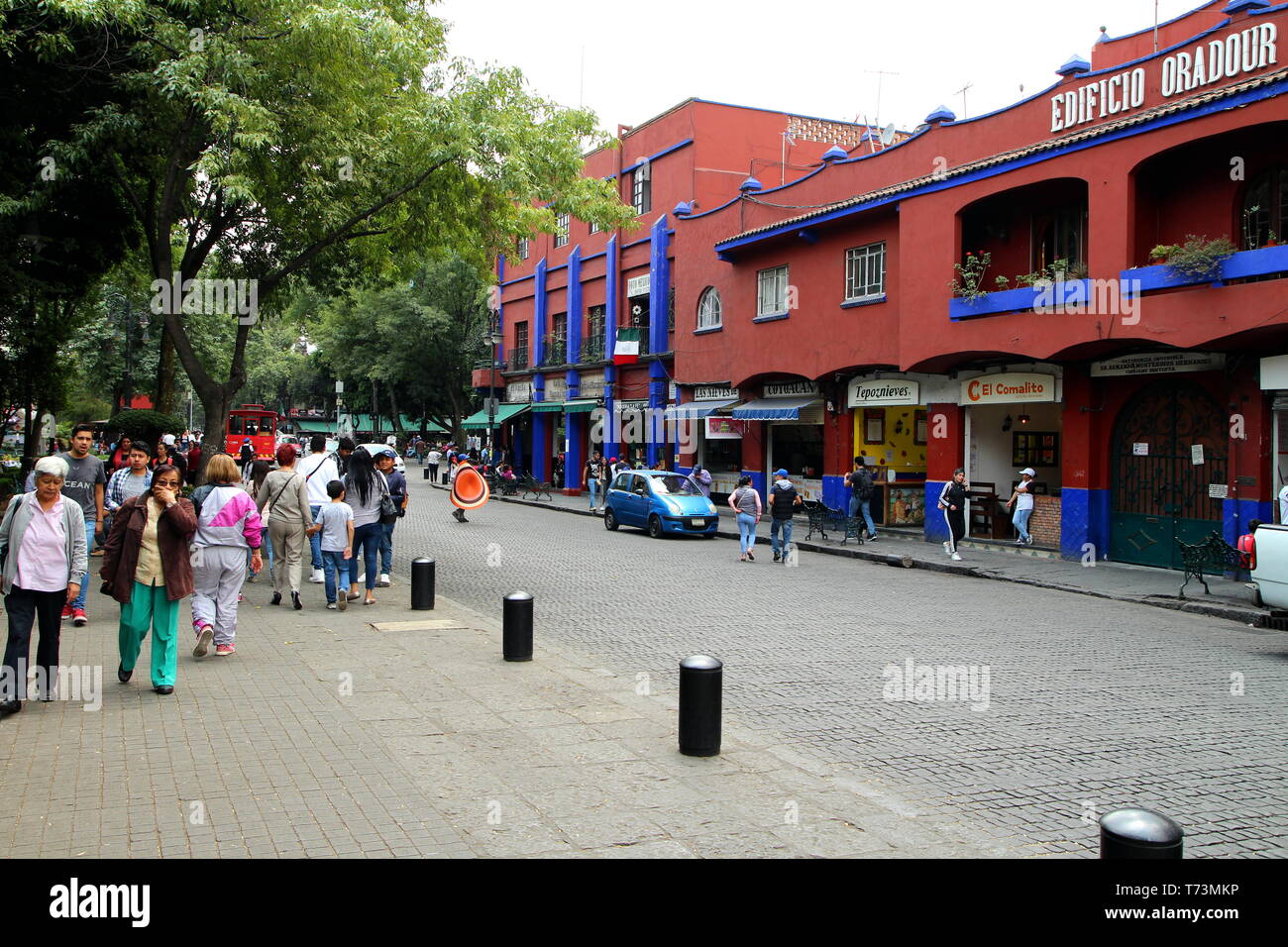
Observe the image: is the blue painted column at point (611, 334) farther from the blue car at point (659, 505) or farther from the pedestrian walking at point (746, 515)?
the pedestrian walking at point (746, 515)

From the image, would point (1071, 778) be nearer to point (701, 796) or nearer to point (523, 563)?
point (701, 796)

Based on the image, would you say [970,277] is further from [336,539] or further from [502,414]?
[502,414]

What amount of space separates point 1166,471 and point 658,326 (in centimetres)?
1764

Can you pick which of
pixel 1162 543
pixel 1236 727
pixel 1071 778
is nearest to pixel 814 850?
pixel 1071 778

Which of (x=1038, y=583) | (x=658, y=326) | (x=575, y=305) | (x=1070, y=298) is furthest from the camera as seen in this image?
(x=575, y=305)

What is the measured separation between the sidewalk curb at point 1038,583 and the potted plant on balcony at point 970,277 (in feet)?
16.7

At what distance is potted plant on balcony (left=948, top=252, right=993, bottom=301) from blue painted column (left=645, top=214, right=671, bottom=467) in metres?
13.3

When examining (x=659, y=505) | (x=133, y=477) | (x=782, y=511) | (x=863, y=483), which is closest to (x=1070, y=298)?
(x=782, y=511)

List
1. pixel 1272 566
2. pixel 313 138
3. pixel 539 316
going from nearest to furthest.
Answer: pixel 1272 566 < pixel 313 138 < pixel 539 316

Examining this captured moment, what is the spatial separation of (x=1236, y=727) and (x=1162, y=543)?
11.0 m

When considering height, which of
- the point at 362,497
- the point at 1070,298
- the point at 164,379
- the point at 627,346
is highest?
the point at 627,346

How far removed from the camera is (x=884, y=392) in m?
22.9

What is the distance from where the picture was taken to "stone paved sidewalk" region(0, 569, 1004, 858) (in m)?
4.85

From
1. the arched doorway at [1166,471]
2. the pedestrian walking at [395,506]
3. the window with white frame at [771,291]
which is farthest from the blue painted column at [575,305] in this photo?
the pedestrian walking at [395,506]
